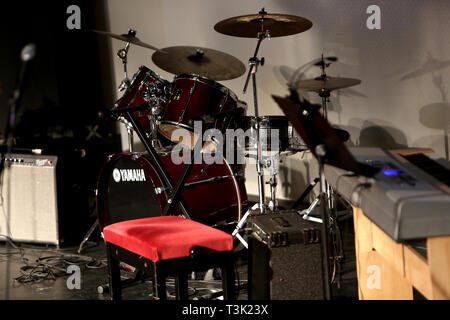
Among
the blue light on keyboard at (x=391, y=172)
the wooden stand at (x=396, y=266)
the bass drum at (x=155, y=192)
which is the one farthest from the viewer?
the bass drum at (x=155, y=192)

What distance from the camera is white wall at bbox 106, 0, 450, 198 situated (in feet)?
15.2

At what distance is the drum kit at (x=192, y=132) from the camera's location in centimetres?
377

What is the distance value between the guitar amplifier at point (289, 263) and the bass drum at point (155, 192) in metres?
1.20

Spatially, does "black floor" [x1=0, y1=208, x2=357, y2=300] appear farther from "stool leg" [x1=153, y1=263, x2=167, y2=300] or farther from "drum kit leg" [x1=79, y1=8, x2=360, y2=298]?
"stool leg" [x1=153, y1=263, x2=167, y2=300]

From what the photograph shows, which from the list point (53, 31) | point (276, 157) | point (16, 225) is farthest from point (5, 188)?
point (276, 157)

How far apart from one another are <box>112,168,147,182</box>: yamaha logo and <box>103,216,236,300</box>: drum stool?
1.30 meters

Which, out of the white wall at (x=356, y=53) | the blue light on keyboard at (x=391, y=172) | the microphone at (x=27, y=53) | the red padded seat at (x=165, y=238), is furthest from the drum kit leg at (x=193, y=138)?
the microphone at (x=27, y=53)

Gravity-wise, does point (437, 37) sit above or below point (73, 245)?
above

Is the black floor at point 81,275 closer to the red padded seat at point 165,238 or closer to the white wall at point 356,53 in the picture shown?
the red padded seat at point 165,238

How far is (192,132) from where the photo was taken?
3.80 meters

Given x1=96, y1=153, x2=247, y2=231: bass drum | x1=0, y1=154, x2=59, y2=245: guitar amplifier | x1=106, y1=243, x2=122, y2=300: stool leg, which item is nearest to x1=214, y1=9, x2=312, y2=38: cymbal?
x1=96, y1=153, x2=247, y2=231: bass drum

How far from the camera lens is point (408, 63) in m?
4.75
